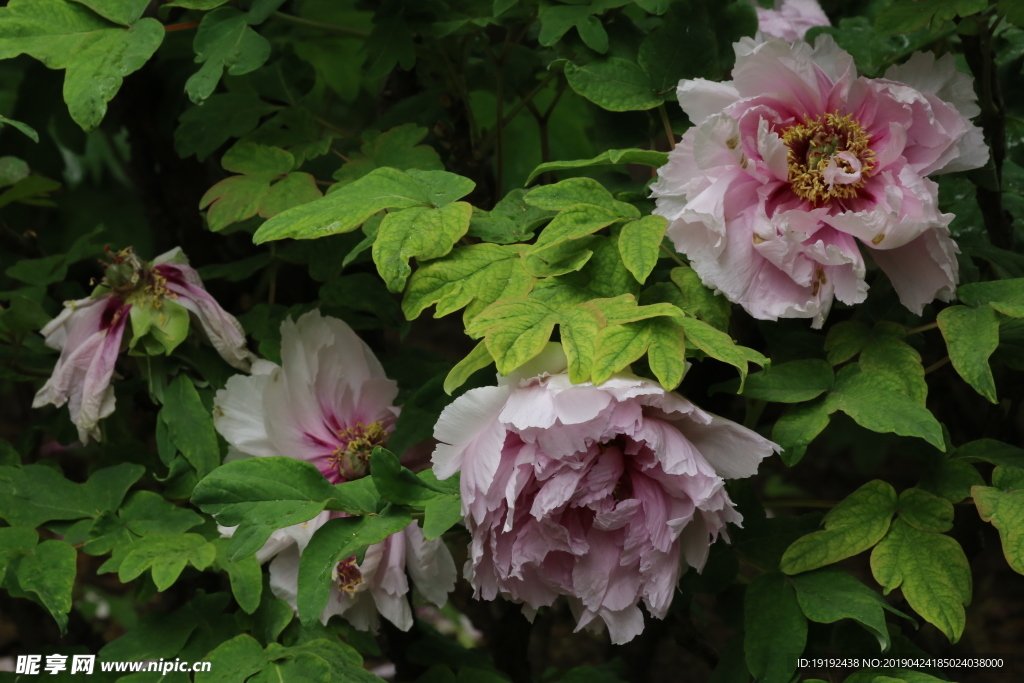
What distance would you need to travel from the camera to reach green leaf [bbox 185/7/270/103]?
790 mm

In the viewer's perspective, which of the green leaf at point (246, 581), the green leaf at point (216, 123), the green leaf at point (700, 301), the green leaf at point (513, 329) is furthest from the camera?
the green leaf at point (216, 123)

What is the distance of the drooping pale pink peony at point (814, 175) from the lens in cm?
67

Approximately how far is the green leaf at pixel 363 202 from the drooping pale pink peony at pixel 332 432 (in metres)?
0.19

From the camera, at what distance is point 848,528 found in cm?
74

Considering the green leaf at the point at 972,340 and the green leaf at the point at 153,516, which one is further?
the green leaf at the point at 153,516

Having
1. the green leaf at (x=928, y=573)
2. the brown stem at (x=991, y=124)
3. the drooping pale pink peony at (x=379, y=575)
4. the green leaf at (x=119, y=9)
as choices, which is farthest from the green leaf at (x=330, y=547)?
the brown stem at (x=991, y=124)

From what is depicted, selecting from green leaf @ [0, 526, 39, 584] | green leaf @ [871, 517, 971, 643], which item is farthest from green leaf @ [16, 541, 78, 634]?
green leaf @ [871, 517, 971, 643]

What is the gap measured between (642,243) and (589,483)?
17 cm

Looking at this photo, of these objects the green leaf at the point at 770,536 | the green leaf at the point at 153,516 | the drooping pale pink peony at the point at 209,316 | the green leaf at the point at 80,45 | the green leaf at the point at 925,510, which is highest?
the green leaf at the point at 80,45

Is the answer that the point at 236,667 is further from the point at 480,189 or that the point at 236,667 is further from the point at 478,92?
the point at 478,92

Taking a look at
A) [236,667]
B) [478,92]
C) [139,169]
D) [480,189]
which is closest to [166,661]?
[236,667]

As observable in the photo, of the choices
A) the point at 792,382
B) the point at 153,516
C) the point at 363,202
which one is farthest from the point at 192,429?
Result: the point at 792,382

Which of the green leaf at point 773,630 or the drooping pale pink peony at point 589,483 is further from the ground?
the drooping pale pink peony at point 589,483

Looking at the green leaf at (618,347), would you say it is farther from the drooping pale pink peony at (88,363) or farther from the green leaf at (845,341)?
the drooping pale pink peony at (88,363)
